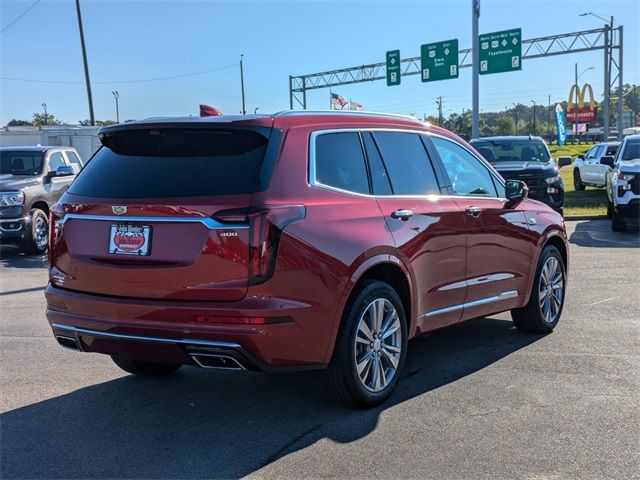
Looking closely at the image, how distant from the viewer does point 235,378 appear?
5.14 m

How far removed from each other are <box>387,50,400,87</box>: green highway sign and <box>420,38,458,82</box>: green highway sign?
14.2 feet

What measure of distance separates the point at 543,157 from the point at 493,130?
386ft

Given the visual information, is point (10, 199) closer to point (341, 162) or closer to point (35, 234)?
point (35, 234)

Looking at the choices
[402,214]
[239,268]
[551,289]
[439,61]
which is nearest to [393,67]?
[439,61]

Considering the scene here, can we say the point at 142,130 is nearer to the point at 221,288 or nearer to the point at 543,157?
the point at 221,288

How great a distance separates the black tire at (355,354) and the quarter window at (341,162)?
668 millimetres

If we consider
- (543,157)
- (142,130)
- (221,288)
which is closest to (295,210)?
(221,288)

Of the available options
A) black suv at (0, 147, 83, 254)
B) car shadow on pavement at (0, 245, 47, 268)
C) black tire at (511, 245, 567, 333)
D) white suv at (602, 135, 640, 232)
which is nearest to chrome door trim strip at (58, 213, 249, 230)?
black tire at (511, 245, 567, 333)

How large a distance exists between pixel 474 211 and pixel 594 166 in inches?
720

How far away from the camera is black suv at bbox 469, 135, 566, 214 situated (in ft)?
45.9

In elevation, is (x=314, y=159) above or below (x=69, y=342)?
above

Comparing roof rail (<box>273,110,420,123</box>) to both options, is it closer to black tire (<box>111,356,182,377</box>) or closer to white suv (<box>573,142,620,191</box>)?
black tire (<box>111,356,182,377</box>)

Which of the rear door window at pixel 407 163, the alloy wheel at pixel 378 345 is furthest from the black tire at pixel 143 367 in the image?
the rear door window at pixel 407 163

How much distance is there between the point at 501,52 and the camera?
3044 centimetres
